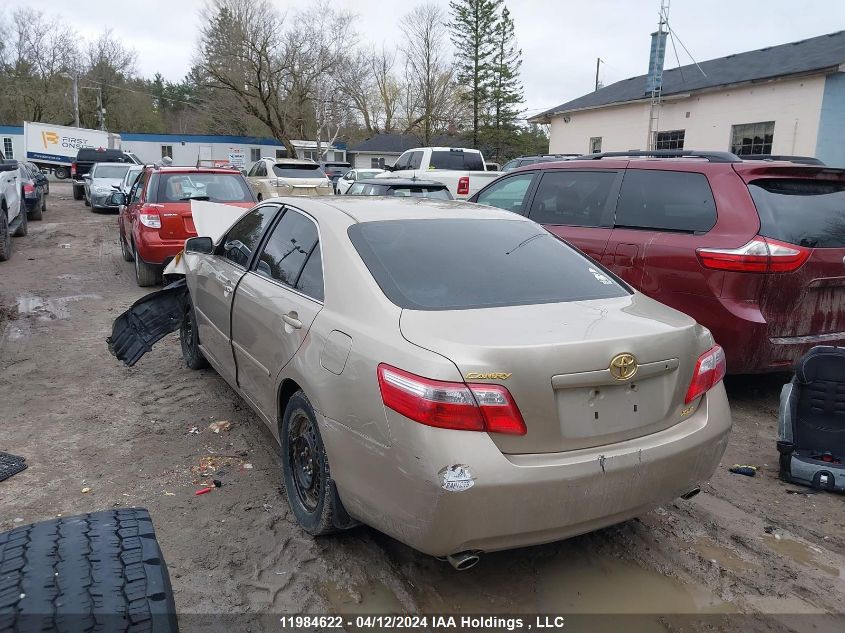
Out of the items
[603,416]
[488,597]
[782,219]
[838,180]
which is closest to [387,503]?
[488,597]

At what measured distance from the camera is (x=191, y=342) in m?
5.75

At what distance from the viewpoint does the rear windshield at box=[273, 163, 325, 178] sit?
59.3 ft

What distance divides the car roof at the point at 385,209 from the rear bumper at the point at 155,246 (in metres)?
5.30

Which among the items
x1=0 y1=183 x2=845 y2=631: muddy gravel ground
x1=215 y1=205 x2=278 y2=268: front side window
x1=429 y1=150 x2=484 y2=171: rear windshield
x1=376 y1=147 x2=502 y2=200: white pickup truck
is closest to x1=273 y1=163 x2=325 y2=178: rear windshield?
x1=376 y1=147 x2=502 y2=200: white pickup truck

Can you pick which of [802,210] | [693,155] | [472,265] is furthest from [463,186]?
[472,265]

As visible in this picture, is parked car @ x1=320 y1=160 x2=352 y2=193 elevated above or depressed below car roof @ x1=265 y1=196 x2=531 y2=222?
above

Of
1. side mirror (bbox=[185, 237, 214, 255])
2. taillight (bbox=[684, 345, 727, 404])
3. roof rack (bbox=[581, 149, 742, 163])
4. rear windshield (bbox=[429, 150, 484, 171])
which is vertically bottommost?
taillight (bbox=[684, 345, 727, 404])

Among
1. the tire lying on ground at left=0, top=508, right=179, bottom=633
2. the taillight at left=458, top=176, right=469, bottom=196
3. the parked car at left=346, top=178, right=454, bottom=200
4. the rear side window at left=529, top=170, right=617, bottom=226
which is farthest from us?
the taillight at left=458, top=176, right=469, bottom=196

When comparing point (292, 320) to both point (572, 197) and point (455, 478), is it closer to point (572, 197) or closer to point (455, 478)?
point (455, 478)

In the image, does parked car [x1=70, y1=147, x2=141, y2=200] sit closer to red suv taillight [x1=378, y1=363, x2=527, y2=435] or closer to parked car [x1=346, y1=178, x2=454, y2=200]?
parked car [x1=346, y1=178, x2=454, y2=200]

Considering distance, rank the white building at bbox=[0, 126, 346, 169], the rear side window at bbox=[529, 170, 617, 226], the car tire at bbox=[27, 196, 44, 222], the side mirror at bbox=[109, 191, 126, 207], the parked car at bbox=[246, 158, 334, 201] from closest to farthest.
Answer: the rear side window at bbox=[529, 170, 617, 226] < the side mirror at bbox=[109, 191, 126, 207] < the parked car at bbox=[246, 158, 334, 201] < the car tire at bbox=[27, 196, 44, 222] < the white building at bbox=[0, 126, 346, 169]

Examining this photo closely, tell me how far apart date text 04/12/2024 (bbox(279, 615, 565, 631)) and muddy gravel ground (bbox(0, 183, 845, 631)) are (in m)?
0.05

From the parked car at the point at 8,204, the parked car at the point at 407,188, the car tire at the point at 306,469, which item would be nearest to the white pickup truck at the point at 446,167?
the parked car at the point at 407,188

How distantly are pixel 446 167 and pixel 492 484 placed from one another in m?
16.1
